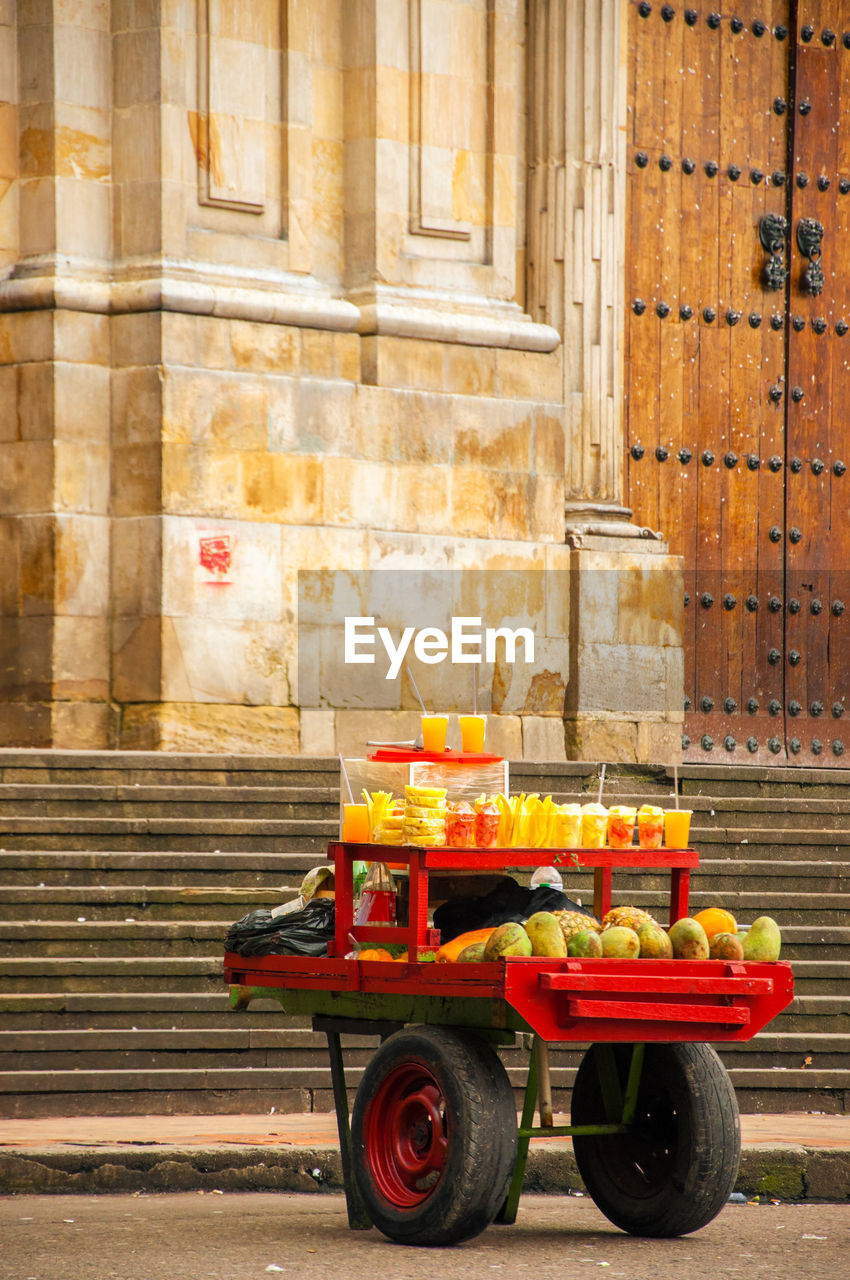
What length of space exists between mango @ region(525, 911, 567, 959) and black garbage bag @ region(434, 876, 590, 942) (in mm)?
365

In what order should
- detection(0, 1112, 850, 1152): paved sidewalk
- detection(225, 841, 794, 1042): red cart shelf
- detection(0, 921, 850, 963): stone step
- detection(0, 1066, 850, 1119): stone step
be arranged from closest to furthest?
detection(225, 841, 794, 1042): red cart shelf
detection(0, 1112, 850, 1152): paved sidewalk
detection(0, 1066, 850, 1119): stone step
detection(0, 921, 850, 963): stone step

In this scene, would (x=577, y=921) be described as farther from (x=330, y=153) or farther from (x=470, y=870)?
(x=330, y=153)

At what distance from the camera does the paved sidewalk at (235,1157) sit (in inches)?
291

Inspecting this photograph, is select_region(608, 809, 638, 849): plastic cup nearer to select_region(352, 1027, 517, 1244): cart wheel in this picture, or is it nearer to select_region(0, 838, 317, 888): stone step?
select_region(352, 1027, 517, 1244): cart wheel

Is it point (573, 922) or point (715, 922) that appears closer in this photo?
point (573, 922)

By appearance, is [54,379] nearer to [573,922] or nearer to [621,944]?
[573,922]

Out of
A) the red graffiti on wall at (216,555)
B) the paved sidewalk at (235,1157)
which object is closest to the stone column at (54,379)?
the red graffiti on wall at (216,555)

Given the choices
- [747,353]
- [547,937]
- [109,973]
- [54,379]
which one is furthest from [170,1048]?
[747,353]

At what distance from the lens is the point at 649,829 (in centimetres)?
710

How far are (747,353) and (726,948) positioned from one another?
374 inches

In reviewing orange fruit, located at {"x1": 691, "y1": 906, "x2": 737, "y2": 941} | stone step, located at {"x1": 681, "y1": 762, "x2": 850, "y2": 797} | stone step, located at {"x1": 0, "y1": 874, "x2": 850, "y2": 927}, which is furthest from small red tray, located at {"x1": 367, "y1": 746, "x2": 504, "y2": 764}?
stone step, located at {"x1": 681, "y1": 762, "x2": 850, "y2": 797}

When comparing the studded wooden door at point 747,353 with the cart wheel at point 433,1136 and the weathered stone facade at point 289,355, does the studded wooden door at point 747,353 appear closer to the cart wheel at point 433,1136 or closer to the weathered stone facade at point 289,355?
the weathered stone facade at point 289,355

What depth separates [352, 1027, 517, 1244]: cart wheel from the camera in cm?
638

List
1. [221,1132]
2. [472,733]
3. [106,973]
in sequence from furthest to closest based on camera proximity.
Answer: [106,973]
[221,1132]
[472,733]
